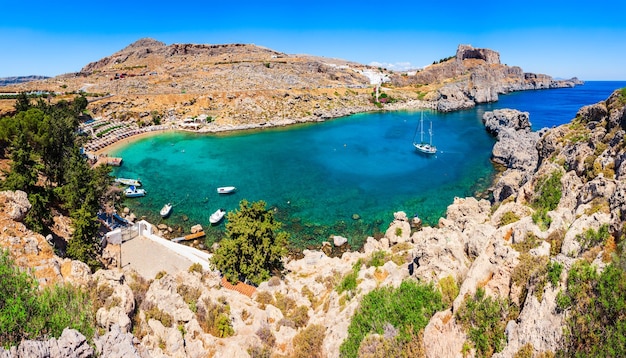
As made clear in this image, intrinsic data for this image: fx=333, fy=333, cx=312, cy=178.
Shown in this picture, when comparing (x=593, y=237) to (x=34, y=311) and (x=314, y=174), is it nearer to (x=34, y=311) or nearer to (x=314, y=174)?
(x=34, y=311)

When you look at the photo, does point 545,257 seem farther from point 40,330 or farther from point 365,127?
point 365,127

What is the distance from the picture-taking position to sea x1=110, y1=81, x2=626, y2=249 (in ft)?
137

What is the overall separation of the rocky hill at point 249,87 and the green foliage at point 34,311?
231 ft

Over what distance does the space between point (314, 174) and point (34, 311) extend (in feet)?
159

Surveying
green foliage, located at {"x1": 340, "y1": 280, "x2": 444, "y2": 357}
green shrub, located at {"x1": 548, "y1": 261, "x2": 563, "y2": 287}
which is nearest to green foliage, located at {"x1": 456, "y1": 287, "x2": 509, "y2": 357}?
green foliage, located at {"x1": 340, "y1": 280, "x2": 444, "y2": 357}

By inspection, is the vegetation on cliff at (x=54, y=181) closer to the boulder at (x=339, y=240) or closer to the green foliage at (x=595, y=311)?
the boulder at (x=339, y=240)

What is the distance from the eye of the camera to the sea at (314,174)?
41625 mm

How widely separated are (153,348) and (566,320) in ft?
47.4

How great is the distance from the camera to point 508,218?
2056 cm

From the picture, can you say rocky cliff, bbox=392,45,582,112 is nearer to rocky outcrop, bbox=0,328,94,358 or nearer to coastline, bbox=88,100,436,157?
coastline, bbox=88,100,436,157

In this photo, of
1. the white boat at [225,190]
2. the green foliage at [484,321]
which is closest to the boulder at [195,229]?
the white boat at [225,190]

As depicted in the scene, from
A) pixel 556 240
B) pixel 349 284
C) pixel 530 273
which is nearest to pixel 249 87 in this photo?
pixel 349 284

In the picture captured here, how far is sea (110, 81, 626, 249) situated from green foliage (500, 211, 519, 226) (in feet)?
55.7

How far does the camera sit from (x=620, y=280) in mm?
9109
